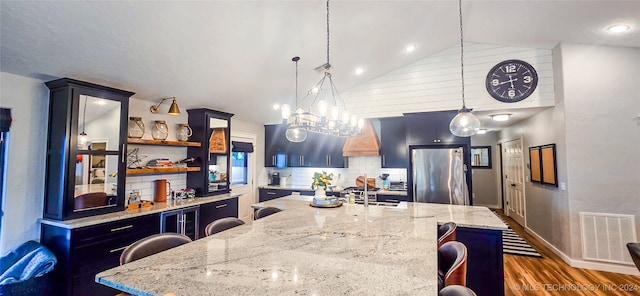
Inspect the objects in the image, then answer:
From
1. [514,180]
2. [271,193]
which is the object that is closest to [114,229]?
[271,193]

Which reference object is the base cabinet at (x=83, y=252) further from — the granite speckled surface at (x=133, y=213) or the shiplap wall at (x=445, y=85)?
the shiplap wall at (x=445, y=85)

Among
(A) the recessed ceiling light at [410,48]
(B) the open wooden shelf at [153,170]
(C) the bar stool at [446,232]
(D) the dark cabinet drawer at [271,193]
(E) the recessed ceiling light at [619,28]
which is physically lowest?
(D) the dark cabinet drawer at [271,193]

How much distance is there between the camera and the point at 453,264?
4.83 feet

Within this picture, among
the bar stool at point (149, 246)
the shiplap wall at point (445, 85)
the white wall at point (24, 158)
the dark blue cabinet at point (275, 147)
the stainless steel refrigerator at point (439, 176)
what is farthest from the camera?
the dark blue cabinet at point (275, 147)

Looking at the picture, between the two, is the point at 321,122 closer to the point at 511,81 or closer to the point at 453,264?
the point at 453,264

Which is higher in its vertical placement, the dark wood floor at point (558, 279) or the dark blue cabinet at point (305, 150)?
the dark blue cabinet at point (305, 150)

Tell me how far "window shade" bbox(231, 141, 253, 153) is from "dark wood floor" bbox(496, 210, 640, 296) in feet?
15.1

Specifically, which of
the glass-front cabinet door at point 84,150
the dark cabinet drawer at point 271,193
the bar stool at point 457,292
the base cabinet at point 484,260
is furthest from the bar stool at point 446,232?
the dark cabinet drawer at point 271,193

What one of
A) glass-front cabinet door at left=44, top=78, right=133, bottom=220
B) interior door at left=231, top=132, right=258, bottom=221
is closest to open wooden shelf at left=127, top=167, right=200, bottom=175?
glass-front cabinet door at left=44, top=78, right=133, bottom=220

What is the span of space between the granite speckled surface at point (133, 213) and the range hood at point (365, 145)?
2493 mm

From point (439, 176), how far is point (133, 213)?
441 cm

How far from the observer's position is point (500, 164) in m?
7.09

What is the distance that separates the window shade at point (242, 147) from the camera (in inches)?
205

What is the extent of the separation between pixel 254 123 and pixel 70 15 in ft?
12.4
